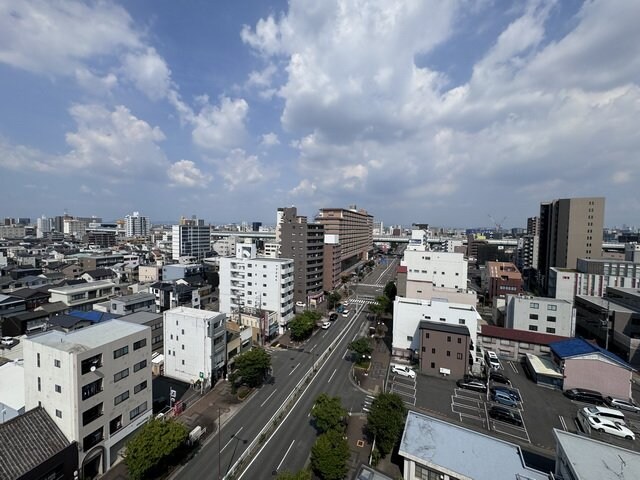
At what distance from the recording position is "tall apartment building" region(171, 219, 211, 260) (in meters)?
121

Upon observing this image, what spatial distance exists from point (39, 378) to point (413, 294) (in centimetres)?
5026

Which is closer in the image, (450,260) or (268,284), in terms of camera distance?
(268,284)

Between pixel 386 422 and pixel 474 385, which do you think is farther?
pixel 474 385

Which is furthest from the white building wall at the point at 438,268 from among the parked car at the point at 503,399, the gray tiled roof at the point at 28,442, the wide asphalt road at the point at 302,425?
the gray tiled roof at the point at 28,442

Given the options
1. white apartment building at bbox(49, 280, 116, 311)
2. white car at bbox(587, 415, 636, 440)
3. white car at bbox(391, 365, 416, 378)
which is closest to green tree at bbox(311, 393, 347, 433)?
white car at bbox(391, 365, 416, 378)

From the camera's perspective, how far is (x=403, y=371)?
3475 cm

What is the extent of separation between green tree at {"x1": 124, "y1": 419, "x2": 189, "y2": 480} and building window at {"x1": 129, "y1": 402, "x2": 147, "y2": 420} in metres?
3.99

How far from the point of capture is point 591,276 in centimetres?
5316

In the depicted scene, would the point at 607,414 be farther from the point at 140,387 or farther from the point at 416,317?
the point at 140,387

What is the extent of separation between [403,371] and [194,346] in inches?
971

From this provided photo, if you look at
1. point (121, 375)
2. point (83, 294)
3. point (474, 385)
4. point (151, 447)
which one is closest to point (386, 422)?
point (474, 385)

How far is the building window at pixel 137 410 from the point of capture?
23.1 meters

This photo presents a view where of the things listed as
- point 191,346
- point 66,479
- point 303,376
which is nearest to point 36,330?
point 191,346

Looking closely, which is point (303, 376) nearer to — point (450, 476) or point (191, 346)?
point (191, 346)
